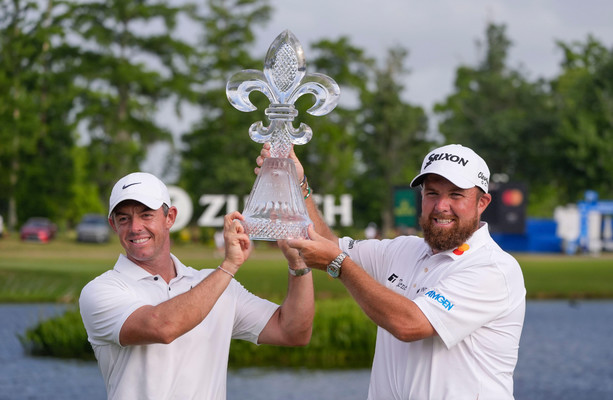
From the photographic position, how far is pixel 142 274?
12.1 feet

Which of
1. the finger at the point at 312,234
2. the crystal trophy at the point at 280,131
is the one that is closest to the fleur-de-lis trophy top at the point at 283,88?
the crystal trophy at the point at 280,131

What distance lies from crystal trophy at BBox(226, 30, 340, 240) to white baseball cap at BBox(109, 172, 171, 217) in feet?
1.17

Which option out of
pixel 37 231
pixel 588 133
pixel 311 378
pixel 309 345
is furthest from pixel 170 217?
pixel 588 133

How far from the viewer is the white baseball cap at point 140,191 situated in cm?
358

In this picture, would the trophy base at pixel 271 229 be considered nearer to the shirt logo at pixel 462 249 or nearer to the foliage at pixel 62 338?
the shirt logo at pixel 462 249

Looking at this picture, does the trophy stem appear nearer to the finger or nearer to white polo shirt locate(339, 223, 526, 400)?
the finger

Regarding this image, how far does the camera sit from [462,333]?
3.58 metres

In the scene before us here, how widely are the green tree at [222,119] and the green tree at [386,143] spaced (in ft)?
30.5

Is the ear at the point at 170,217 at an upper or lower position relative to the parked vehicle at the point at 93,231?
upper

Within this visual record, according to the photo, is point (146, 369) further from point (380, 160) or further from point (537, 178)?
point (537, 178)

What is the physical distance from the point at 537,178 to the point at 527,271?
23.2 m

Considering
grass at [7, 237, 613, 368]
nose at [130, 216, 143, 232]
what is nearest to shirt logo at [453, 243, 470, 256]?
nose at [130, 216, 143, 232]

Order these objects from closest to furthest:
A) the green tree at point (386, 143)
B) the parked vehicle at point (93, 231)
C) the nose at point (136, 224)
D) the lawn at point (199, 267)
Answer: the nose at point (136, 224) → the lawn at point (199, 267) → the parked vehicle at point (93, 231) → the green tree at point (386, 143)

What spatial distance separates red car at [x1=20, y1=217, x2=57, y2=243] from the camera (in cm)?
4081
